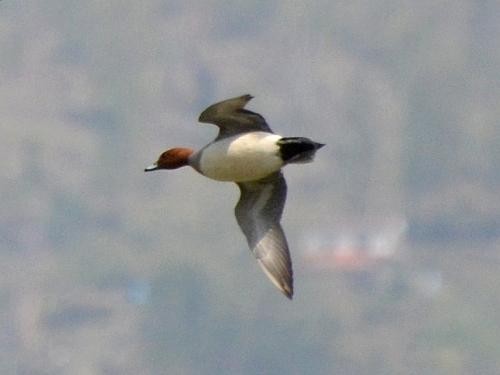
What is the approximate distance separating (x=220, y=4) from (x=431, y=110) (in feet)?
120

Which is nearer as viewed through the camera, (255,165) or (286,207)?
(255,165)

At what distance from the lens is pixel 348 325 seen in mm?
133375

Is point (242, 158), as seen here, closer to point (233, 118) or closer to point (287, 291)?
point (233, 118)

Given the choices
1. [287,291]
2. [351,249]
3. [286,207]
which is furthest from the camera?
[351,249]

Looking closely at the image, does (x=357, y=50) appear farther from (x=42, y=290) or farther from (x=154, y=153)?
(x=42, y=290)

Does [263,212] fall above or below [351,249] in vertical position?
below

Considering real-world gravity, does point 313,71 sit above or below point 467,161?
above

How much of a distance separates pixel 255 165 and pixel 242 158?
0.33ft

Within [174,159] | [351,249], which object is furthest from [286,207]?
[174,159]

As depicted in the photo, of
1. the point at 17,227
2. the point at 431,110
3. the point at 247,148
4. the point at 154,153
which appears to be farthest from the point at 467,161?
the point at 247,148

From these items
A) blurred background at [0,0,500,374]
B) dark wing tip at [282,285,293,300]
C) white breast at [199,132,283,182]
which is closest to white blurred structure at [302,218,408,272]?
blurred background at [0,0,500,374]

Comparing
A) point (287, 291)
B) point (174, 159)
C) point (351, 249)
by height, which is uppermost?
point (351, 249)

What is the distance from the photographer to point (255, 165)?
14.3 m

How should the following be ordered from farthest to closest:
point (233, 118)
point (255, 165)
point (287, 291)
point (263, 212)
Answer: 1. point (263, 212)
2. point (233, 118)
3. point (255, 165)
4. point (287, 291)
